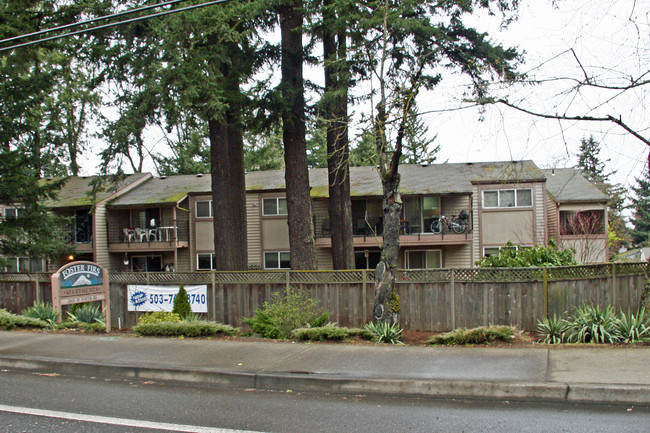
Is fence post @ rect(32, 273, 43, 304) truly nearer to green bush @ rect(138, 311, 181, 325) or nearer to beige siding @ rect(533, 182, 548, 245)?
green bush @ rect(138, 311, 181, 325)

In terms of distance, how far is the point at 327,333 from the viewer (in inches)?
356

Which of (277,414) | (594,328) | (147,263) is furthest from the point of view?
(147,263)

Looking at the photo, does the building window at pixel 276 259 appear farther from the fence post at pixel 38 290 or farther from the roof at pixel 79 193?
the fence post at pixel 38 290

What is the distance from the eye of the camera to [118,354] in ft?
27.7

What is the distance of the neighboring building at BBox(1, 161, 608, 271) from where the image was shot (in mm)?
26109

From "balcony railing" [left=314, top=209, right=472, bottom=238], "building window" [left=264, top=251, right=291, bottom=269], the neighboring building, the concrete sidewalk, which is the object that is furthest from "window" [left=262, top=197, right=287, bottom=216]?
the concrete sidewalk

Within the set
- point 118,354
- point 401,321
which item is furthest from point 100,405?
point 401,321

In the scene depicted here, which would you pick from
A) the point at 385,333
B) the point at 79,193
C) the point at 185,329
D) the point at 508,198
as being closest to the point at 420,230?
the point at 508,198

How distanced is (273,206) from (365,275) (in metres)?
15.9

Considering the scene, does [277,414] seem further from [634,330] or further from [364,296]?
[364,296]

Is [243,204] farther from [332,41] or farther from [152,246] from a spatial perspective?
[152,246]

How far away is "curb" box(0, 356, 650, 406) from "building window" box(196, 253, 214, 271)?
21.3 meters

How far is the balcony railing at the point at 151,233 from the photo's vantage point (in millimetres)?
28859

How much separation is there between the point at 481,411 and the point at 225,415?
2.60m
